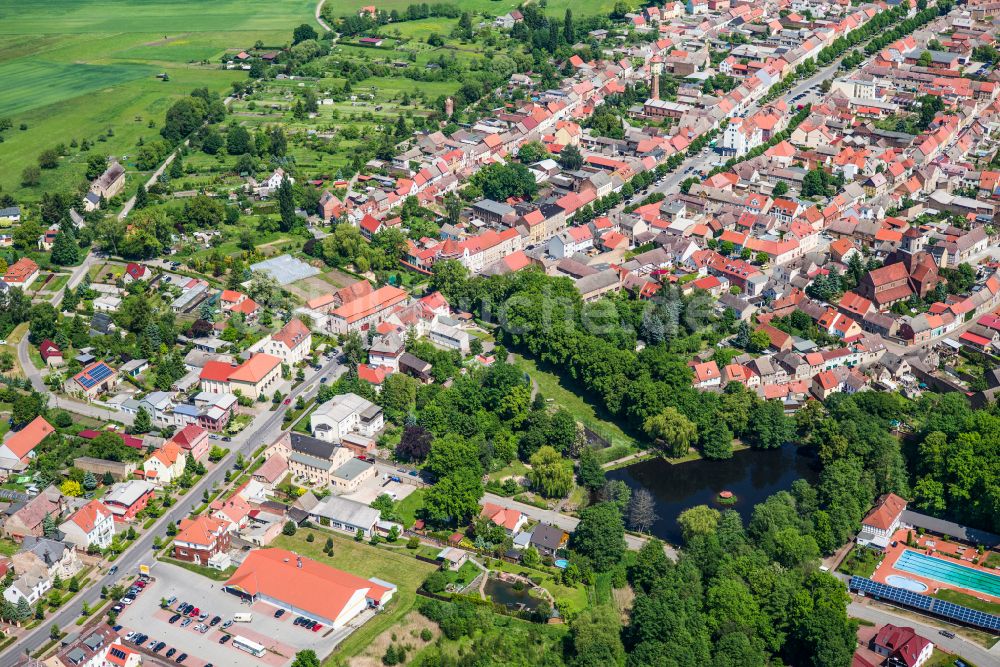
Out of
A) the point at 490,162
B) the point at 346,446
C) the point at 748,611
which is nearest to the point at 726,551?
the point at 748,611

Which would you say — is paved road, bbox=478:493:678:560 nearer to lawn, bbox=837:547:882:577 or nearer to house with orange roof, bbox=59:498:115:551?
lawn, bbox=837:547:882:577

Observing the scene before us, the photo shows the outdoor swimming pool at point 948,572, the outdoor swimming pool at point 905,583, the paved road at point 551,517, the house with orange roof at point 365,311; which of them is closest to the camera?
the outdoor swimming pool at point 905,583

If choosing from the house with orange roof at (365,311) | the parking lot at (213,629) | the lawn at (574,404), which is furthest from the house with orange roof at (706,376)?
the parking lot at (213,629)

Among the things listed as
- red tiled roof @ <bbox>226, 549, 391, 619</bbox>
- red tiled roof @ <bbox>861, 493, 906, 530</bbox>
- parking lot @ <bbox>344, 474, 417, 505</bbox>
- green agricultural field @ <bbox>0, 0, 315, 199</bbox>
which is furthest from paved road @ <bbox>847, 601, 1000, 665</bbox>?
green agricultural field @ <bbox>0, 0, 315, 199</bbox>

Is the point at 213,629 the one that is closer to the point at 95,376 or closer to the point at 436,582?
the point at 436,582

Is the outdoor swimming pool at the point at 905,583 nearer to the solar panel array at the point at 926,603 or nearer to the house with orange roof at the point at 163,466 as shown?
the solar panel array at the point at 926,603

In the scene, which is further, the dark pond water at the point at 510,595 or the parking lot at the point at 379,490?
the parking lot at the point at 379,490

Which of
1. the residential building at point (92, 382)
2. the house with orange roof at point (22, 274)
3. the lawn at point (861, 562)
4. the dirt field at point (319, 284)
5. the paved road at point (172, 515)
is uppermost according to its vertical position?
the house with orange roof at point (22, 274)

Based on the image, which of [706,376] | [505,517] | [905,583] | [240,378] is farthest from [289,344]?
[905,583]
